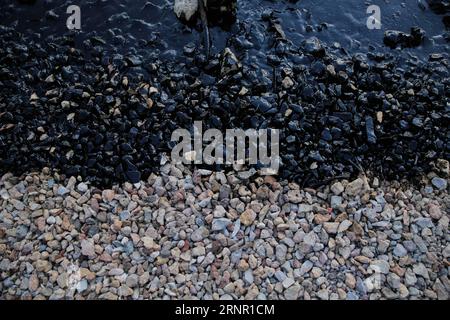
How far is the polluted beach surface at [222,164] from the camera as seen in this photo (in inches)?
182

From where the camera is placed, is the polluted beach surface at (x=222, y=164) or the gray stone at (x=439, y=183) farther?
the gray stone at (x=439, y=183)

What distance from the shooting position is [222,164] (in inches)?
211

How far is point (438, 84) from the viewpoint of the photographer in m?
5.98

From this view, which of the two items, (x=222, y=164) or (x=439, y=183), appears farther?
(x=222, y=164)

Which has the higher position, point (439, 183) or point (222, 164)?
point (439, 183)

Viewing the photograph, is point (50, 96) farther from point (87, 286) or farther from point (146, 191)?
point (87, 286)

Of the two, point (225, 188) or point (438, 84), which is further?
point (438, 84)

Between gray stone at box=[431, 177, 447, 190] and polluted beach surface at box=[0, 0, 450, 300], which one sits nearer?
polluted beach surface at box=[0, 0, 450, 300]

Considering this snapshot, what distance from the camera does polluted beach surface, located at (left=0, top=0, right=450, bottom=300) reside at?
4.62 m
